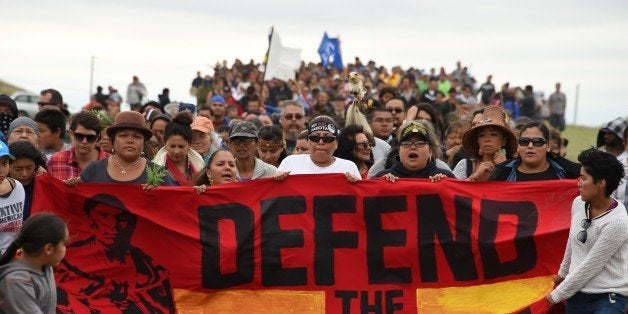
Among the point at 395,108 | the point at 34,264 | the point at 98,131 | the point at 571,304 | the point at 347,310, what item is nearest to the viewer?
the point at 34,264

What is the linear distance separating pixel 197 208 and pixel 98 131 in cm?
156

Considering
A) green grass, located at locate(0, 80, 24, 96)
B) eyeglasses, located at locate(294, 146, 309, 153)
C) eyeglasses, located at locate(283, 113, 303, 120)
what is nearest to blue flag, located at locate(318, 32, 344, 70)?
green grass, located at locate(0, 80, 24, 96)

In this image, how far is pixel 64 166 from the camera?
33.3 ft

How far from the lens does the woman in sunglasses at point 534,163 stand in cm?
901

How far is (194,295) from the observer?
29.6 ft

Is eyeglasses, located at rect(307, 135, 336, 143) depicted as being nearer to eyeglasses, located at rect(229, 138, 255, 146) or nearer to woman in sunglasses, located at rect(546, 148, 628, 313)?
eyeglasses, located at rect(229, 138, 255, 146)

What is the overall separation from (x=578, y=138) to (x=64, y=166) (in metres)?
33.2

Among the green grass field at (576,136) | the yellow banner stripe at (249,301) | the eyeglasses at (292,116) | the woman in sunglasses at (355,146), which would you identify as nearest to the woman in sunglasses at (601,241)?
the yellow banner stripe at (249,301)

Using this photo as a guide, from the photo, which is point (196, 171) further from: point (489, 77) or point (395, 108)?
point (489, 77)

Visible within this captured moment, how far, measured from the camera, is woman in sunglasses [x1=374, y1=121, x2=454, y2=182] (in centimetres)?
926

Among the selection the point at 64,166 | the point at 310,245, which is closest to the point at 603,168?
the point at 310,245

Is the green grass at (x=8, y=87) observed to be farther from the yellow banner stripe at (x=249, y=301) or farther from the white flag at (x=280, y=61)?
the yellow banner stripe at (x=249, y=301)

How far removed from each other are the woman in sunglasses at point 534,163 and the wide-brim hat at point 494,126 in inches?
20.4

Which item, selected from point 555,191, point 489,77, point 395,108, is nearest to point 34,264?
point 555,191
